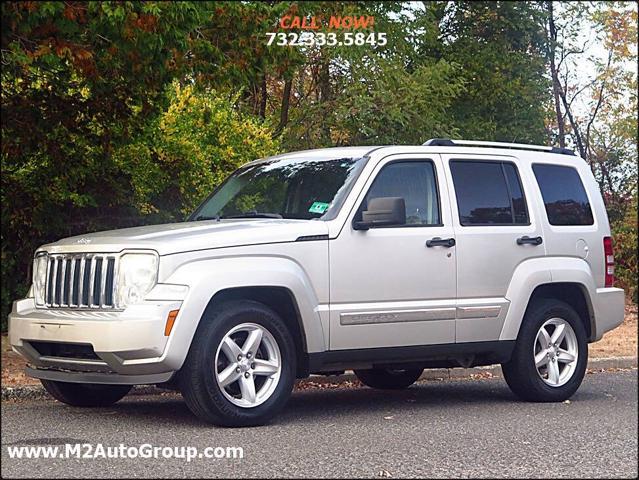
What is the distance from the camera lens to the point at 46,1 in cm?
898

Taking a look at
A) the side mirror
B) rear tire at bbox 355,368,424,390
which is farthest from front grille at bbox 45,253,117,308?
rear tire at bbox 355,368,424,390

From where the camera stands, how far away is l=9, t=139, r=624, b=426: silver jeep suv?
25.8 feet

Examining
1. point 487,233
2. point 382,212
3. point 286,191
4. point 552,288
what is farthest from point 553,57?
point 382,212

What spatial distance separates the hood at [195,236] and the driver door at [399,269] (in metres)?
0.36

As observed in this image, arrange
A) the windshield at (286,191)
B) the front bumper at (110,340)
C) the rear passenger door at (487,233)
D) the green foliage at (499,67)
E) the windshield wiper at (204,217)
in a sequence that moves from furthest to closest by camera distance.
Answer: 1. the green foliage at (499,67)
2. the windshield wiper at (204,217)
3. the rear passenger door at (487,233)
4. the windshield at (286,191)
5. the front bumper at (110,340)

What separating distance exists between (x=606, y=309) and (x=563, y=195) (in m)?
1.11

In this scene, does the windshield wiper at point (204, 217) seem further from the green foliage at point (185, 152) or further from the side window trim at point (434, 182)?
the green foliage at point (185, 152)

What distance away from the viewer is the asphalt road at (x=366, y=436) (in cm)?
661

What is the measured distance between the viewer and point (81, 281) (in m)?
8.19

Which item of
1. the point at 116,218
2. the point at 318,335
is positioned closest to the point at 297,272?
the point at 318,335

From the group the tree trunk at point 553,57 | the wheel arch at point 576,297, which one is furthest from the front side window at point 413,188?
the tree trunk at point 553,57

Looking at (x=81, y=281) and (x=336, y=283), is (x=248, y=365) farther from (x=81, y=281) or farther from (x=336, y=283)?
(x=81, y=281)

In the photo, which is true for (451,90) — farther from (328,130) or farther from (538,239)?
(538,239)

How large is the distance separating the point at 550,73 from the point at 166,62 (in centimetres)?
2210
